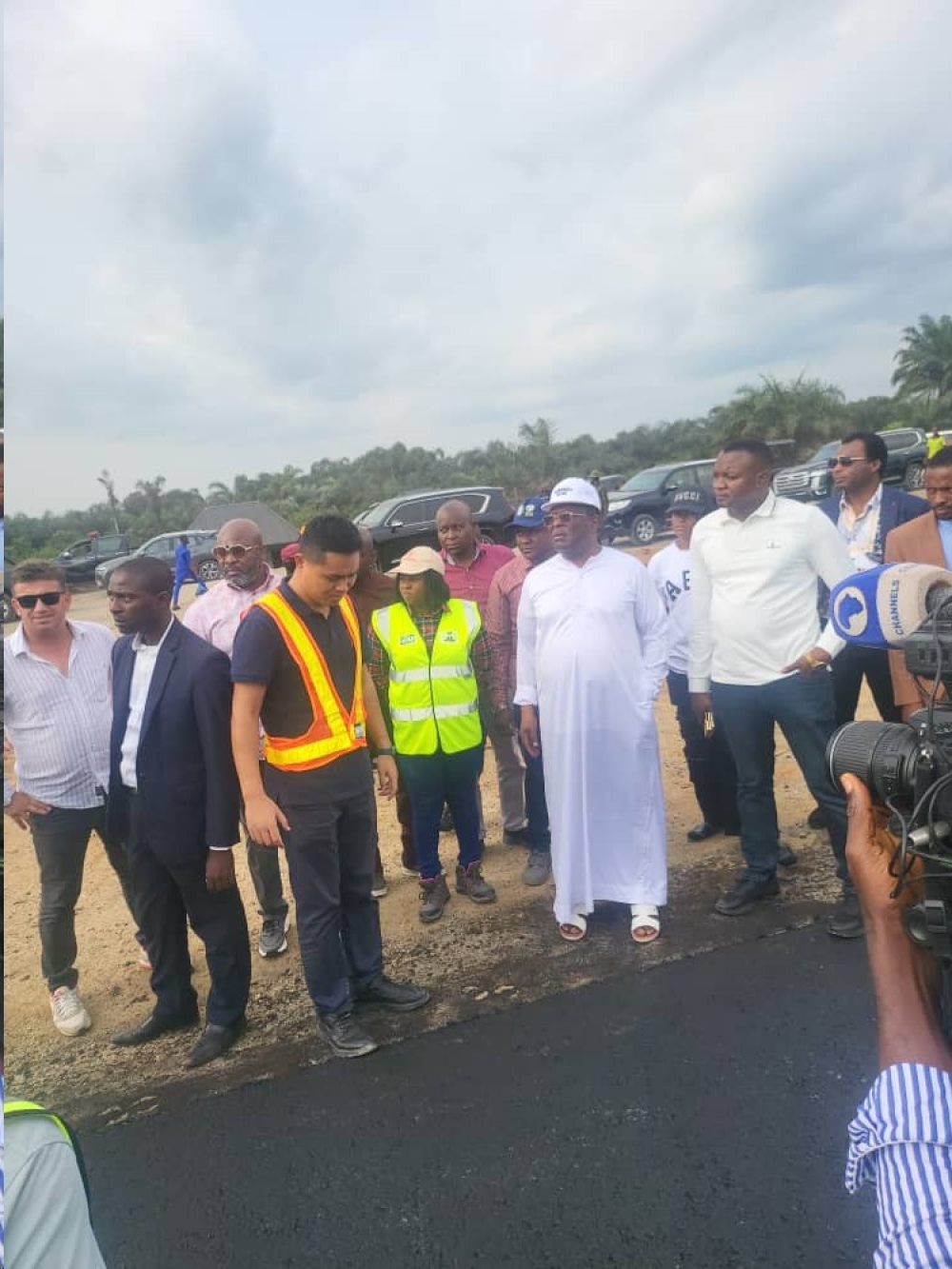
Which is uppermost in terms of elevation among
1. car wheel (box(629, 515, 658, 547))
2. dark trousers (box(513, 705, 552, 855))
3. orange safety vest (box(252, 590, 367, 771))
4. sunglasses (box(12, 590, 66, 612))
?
car wheel (box(629, 515, 658, 547))

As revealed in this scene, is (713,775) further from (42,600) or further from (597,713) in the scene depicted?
(42,600)

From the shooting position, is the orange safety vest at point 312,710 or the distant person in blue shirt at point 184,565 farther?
the distant person in blue shirt at point 184,565

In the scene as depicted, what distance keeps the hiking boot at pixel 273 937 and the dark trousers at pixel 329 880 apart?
2.23 feet

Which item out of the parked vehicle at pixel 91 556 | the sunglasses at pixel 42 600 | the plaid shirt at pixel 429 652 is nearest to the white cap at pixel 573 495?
the plaid shirt at pixel 429 652

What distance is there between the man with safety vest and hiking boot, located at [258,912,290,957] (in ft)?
2.40

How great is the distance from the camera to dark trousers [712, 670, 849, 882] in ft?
11.4

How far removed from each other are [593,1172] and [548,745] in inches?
70.3

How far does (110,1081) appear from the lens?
2.91 metres

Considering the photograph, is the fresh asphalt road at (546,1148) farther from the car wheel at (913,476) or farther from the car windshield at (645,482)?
the car wheel at (913,476)

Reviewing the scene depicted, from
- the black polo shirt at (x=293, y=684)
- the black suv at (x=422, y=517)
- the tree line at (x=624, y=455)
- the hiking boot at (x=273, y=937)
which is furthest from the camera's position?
the tree line at (x=624, y=455)

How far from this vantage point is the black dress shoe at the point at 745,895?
11.9ft

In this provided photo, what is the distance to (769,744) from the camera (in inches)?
145

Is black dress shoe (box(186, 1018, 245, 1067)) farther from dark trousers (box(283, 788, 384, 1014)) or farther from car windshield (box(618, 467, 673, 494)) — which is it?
car windshield (box(618, 467, 673, 494))

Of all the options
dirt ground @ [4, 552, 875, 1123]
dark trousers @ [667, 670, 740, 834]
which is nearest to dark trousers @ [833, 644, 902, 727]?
dark trousers @ [667, 670, 740, 834]
